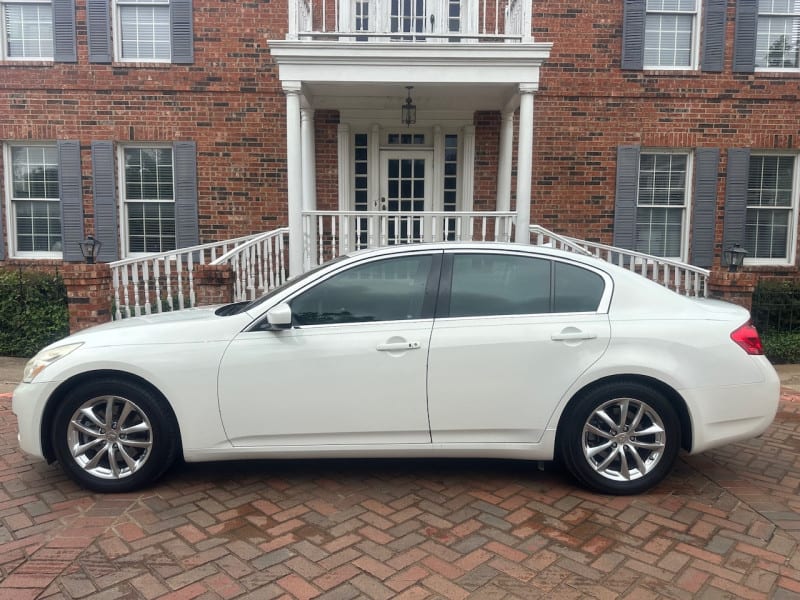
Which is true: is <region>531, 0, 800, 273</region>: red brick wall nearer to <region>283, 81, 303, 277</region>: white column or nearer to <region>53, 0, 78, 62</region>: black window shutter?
<region>283, 81, 303, 277</region>: white column

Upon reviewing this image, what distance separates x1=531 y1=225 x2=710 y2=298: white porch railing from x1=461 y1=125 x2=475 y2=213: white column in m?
1.27

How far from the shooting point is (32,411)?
3709mm

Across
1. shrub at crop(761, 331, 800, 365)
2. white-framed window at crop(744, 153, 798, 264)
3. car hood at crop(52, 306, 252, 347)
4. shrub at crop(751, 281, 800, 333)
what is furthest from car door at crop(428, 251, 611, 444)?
white-framed window at crop(744, 153, 798, 264)

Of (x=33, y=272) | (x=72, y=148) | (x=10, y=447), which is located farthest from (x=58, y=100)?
(x=10, y=447)

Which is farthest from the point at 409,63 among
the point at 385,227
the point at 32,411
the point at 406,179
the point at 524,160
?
the point at 32,411

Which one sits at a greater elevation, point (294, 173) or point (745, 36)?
point (745, 36)

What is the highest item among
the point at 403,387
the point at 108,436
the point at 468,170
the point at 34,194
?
the point at 468,170

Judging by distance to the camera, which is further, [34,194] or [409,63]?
[34,194]

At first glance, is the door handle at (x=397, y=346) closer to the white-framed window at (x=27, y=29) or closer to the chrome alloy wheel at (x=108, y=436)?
the chrome alloy wheel at (x=108, y=436)

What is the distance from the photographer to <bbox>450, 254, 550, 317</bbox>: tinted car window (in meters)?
3.84

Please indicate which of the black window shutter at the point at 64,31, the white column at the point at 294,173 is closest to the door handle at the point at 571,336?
the white column at the point at 294,173

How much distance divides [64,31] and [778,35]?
11391mm

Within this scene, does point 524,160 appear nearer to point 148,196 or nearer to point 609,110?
point 609,110

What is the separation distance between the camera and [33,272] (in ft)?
28.9
